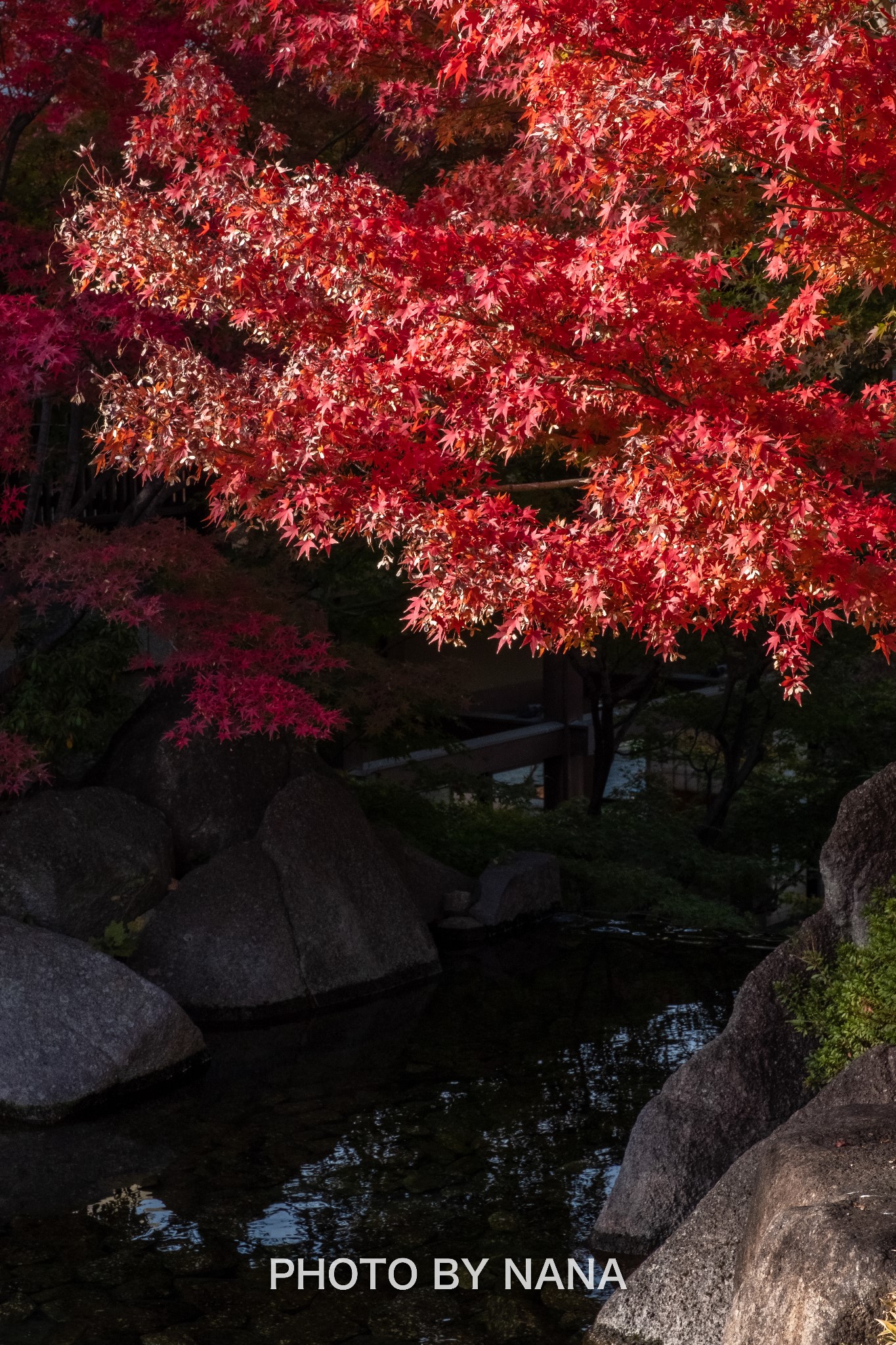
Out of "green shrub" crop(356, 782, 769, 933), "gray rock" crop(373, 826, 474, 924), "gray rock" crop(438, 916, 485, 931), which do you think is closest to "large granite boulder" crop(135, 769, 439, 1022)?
"gray rock" crop(438, 916, 485, 931)

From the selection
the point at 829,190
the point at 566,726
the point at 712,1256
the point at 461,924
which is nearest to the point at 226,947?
the point at 461,924

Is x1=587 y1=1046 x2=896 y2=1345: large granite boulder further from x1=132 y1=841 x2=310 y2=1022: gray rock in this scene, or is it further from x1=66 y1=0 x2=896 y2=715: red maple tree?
x1=132 y1=841 x2=310 y2=1022: gray rock

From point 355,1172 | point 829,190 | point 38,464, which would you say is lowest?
point 355,1172

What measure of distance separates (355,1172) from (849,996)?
2.77 meters

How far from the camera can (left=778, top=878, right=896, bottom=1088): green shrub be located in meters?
6.73

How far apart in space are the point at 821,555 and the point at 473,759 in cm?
1426

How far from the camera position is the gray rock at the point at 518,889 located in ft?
41.2

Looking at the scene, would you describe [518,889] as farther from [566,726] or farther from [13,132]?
[566,726]

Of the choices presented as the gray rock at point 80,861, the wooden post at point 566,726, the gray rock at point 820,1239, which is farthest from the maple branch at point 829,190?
the wooden post at point 566,726

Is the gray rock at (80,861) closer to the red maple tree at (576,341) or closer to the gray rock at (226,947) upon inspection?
the gray rock at (226,947)

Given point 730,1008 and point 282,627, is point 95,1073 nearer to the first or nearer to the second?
point 282,627

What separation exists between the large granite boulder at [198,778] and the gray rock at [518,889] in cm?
229

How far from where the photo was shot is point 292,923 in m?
10.6

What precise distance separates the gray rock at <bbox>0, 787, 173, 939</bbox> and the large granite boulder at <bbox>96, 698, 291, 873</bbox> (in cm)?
39
